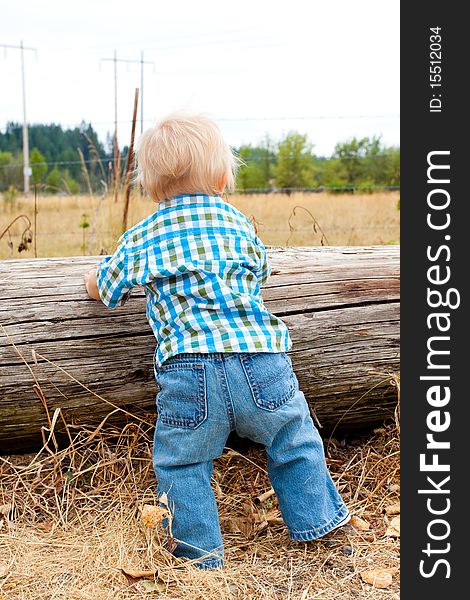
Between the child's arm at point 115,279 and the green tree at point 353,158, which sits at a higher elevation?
the green tree at point 353,158

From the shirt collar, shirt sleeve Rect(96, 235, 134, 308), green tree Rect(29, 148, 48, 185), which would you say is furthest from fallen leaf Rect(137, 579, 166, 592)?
green tree Rect(29, 148, 48, 185)

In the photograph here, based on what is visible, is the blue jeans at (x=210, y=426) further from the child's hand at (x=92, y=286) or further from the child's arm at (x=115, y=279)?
the child's hand at (x=92, y=286)

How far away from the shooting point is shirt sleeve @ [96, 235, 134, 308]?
97.4 inches

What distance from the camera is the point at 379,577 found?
93.0 inches

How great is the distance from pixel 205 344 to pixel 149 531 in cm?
67

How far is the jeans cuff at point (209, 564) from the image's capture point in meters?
2.33

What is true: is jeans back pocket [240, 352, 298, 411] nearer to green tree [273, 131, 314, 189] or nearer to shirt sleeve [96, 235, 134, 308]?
shirt sleeve [96, 235, 134, 308]

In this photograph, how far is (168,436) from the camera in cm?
235

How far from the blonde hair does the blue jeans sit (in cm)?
59

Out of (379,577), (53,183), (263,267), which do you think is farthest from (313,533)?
(53,183)

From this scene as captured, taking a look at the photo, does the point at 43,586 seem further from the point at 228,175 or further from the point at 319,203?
the point at 319,203

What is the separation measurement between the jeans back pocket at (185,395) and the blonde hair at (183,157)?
0.61 m

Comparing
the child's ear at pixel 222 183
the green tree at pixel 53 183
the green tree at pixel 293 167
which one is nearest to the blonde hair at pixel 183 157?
the child's ear at pixel 222 183

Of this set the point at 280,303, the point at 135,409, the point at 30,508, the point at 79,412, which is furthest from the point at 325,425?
the point at 30,508
